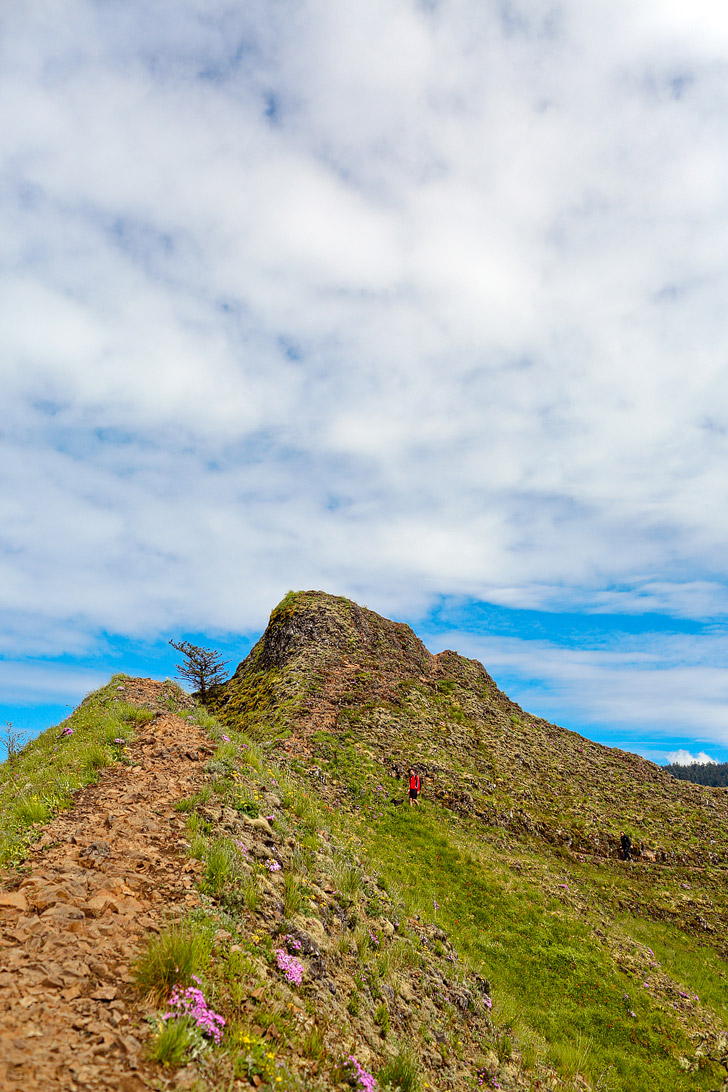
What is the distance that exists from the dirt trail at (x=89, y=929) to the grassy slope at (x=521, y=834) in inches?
452

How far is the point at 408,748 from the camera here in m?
35.6

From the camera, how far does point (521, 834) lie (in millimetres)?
32156

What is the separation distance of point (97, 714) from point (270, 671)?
82.1 ft

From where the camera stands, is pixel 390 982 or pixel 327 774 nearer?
pixel 390 982

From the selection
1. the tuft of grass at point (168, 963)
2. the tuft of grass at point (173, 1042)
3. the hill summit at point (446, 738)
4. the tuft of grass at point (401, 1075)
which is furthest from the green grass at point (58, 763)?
the hill summit at point (446, 738)

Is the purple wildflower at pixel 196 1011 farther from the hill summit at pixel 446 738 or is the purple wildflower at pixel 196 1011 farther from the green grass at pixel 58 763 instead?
the hill summit at pixel 446 738

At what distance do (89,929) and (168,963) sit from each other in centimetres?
147

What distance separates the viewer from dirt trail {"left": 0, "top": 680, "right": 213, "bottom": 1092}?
17.9 feet

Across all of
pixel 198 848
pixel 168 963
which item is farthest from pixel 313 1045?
pixel 198 848

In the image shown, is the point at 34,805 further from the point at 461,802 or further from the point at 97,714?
the point at 461,802

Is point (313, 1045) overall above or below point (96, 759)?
below

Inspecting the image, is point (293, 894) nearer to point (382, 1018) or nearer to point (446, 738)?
point (382, 1018)

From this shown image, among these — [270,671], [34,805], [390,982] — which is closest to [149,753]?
[34,805]

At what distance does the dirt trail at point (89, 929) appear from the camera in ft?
17.9
